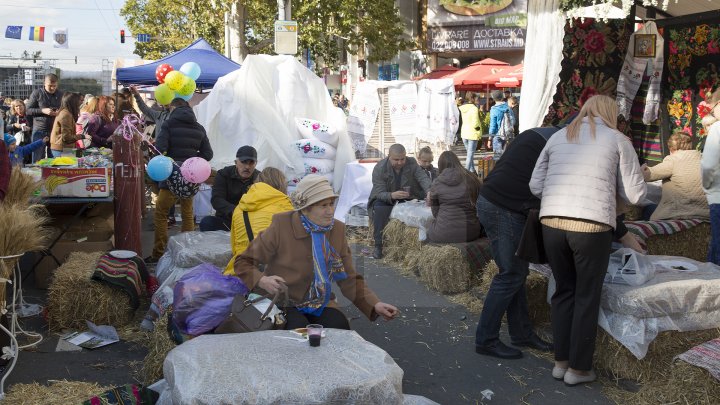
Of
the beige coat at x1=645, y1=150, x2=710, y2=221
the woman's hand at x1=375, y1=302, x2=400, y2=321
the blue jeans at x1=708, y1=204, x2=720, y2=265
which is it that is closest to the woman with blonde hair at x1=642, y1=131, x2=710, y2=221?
the beige coat at x1=645, y1=150, x2=710, y2=221

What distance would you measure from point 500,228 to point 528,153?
1.85 feet

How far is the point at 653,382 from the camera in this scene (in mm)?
4879

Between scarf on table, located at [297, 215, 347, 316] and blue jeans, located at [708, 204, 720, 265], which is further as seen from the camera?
blue jeans, located at [708, 204, 720, 265]

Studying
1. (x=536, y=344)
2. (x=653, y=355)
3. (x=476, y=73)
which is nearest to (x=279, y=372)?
(x=653, y=355)

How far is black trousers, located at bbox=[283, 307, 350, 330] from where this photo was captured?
4137 mm

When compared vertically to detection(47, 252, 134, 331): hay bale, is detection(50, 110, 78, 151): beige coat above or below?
above

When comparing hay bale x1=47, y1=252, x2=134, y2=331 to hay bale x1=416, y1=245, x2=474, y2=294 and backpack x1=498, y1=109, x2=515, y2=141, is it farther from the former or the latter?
backpack x1=498, y1=109, x2=515, y2=141

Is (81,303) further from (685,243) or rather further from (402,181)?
(685,243)

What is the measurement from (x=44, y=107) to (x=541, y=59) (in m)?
9.25

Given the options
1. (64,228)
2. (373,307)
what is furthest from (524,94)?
(64,228)

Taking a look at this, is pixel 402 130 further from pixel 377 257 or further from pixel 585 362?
pixel 585 362

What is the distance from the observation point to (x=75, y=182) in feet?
23.7

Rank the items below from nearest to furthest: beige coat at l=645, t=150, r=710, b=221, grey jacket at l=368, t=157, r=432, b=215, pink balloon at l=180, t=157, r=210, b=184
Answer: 1. beige coat at l=645, t=150, r=710, b=221
2. pink balloon at l=180, t=157, r=210, b=184
3. grey jacket at l=368, t=157, r=432, b=215

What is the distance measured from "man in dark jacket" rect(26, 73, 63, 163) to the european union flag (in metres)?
20.8
